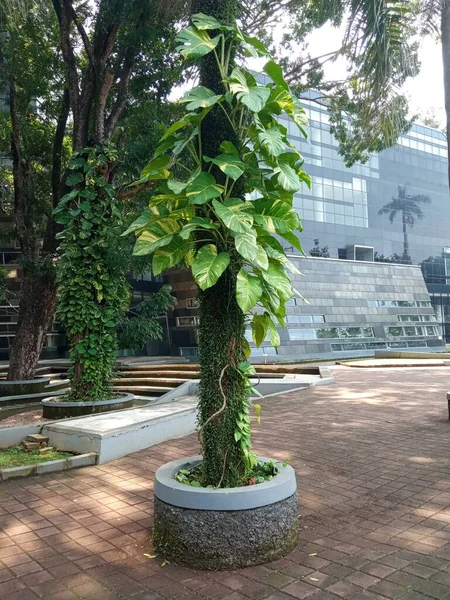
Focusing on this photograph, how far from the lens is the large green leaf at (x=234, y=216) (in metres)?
3.58

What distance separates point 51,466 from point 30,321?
6.17 metres

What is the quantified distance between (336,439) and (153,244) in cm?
486

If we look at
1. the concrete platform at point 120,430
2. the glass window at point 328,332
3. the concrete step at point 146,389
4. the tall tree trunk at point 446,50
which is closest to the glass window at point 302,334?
the glass window at point 328,332

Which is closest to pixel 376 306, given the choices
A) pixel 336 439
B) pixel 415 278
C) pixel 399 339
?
pixel 399 339

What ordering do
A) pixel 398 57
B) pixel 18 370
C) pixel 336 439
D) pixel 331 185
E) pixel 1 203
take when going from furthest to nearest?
pixel 331 185 < pixel 1 203 < pixel 18 370 < pixel 336 439 < pixel 398 57

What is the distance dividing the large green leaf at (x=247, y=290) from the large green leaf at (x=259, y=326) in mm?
559

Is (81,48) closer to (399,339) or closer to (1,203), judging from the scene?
(1,203)

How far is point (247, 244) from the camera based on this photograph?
3572 mm

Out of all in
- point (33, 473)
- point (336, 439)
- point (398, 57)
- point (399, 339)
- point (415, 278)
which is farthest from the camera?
point (415, 278)

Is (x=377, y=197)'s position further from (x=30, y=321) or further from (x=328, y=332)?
(x=30, y=321)

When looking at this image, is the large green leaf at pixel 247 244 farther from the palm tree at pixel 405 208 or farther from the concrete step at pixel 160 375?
the palm tree at pixel 405 208

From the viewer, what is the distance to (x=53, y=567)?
3.79 meters

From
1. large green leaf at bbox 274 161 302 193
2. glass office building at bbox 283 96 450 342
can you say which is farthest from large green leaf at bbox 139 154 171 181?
glass office building at bbox 283 96 450 342

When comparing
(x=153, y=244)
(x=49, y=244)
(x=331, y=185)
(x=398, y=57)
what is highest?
(x=331, y=185)
